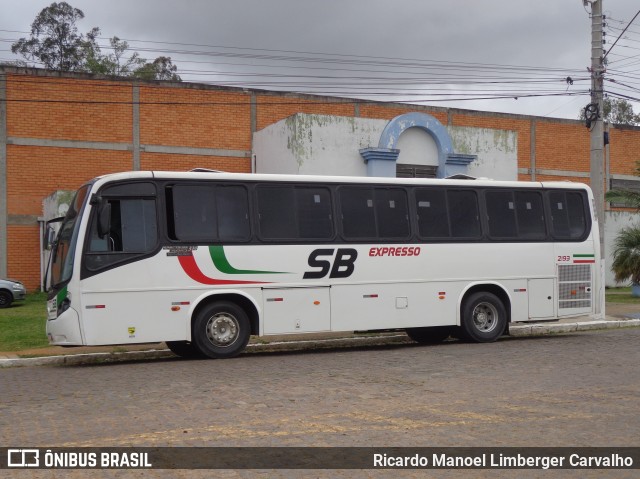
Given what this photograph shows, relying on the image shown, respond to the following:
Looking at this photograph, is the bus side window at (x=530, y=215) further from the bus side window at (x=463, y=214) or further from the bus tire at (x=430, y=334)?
the bus tire at (x=430, y=334)

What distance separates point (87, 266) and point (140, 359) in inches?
94.3

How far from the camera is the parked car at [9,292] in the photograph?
2744 cm

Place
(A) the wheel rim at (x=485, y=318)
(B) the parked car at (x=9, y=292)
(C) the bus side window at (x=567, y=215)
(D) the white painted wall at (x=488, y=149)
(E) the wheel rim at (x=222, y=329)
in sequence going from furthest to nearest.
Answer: (D) the white painted wall at (x=488, y=149) < (B) the parked car at (x=9, y=292) < (C) the bus side window at (x=567, y=215) < (A) the wheel rim at (x=485, y=318) < (E) the wheel rim at (x=222, y=329)

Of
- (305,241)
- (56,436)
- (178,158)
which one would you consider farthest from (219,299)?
(178,158)

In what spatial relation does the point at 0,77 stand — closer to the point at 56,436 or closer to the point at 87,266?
the point at 87,266

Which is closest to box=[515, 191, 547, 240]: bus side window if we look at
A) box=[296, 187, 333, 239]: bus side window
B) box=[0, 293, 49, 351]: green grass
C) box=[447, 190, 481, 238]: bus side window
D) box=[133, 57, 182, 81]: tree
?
box=[447, 190, 481, 238]: bus side window

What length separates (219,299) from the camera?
15039 mm

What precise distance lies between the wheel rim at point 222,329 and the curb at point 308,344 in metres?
1.49

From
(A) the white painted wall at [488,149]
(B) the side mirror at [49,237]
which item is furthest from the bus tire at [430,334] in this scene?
(A) the white painted wall at [488,149]

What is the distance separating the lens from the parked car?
27438 millimetres

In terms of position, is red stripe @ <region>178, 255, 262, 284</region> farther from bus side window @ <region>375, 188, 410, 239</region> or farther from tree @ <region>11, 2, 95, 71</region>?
tree @ <region>11, 2, 95, 71</region>

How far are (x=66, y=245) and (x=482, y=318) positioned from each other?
316 inches

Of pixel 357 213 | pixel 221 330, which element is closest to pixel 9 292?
pixel 221 330

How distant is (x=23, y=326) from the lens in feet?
67.3
